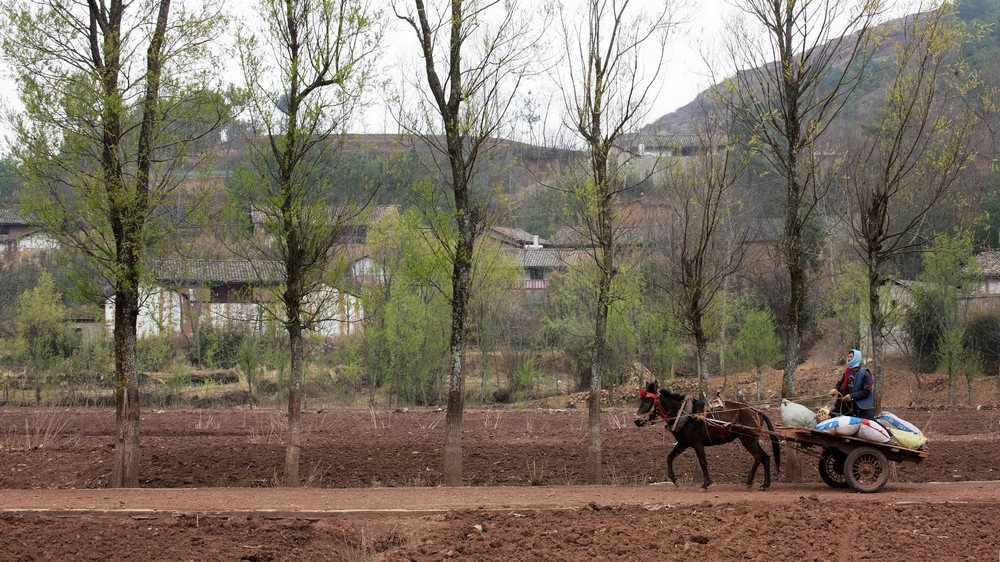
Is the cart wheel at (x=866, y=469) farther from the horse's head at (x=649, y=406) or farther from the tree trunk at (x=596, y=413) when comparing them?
the tree trunk at (x=596, y=413)

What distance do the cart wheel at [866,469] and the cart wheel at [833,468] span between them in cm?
31

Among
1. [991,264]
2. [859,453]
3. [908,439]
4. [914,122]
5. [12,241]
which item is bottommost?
[859,453]

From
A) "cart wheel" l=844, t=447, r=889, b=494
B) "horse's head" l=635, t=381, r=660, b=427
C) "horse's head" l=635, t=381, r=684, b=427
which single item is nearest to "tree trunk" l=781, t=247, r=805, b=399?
"cart wheel" l=844, t=447, r=889, b=494

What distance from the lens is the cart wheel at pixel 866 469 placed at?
483 inches

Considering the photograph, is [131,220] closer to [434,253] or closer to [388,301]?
[434,253]

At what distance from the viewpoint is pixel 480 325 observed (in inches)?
1724

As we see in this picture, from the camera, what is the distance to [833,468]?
1312cm

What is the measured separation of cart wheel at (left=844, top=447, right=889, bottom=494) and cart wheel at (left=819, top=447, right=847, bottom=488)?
1.02ft

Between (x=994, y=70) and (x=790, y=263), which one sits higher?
(x=994, y=70)

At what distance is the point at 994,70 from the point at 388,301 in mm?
41530

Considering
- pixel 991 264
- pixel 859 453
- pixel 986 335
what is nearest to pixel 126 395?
pixel 859 453

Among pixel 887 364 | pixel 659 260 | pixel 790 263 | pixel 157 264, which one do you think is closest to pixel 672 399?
pixel 790 263

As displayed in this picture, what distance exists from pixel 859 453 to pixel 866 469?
401 mm

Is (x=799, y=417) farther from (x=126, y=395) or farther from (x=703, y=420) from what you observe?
(x=126, y=395)
